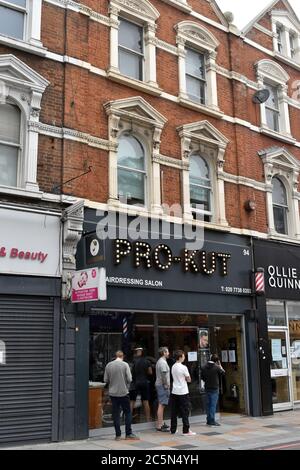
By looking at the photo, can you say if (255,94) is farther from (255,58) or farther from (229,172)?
(229,172)

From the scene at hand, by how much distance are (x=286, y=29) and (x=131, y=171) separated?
9.75 meters

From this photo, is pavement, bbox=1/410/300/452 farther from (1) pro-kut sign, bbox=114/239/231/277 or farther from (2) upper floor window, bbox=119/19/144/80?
(2) upper floor window, bbox=119/19/144/80

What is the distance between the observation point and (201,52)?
16094 mm

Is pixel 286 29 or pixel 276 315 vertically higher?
pixel 286 29

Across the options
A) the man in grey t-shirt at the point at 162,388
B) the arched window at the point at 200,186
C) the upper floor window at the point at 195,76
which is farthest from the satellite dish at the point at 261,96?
the man in grey t-shirt at the point at 162,388

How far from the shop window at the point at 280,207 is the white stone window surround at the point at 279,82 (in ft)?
5.57

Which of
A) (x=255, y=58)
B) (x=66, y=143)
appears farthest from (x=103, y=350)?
(x=255, y=58)

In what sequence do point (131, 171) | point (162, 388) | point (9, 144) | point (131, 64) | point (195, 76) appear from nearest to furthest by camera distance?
1. point (9, 144)
2. point (162, 388)
3. point (131, 171)
4. point (131, 64)
5. point (195, 76)

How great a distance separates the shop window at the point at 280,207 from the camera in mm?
17188

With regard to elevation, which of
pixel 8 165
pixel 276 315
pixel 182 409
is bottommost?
pixel 182 409

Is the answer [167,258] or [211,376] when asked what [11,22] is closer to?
[167,258]

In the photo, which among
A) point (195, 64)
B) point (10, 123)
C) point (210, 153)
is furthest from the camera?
point (195, 64)

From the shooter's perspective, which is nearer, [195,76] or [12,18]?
[12,18]

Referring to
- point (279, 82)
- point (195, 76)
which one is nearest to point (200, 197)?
point (195, 76)
